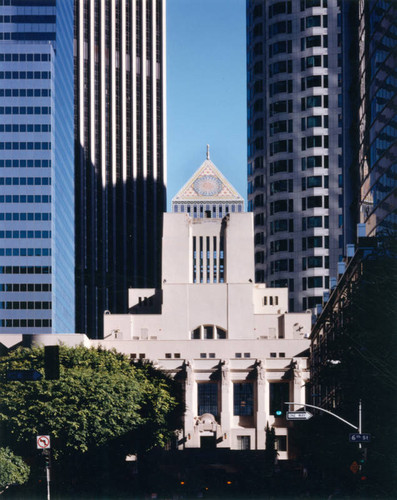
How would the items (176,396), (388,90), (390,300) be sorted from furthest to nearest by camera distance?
1. (176,396)
2. (388,90)
3. (390,300)

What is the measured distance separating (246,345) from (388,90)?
4004 inches

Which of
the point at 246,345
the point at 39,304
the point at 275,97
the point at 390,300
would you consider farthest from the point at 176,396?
the point at 390,300

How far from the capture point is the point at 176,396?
141 metres

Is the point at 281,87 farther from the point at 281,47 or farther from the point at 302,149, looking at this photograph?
the point at 302,149

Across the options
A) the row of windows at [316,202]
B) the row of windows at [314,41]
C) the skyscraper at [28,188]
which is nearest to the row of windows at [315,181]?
the row of windows at [316,202]

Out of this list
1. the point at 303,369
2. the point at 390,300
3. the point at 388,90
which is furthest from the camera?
the point at 303,369

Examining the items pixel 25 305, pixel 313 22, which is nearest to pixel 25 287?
pixel 25 305

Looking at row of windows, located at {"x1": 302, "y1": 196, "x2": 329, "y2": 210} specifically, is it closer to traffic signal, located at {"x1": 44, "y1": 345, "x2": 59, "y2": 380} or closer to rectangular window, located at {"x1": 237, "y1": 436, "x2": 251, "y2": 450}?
rectangular window, located at {"x1": 237, "y1": 436, "x2": 251, "y2": 450}

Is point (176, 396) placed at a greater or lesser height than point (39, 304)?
lesser

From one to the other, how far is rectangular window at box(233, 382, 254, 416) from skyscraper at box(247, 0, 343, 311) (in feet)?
69.0

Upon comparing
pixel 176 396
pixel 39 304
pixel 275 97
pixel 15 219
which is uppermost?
pixel 275 97

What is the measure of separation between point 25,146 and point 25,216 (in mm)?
12802

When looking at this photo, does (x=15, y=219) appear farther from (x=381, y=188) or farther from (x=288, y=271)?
(x=381, y=188)

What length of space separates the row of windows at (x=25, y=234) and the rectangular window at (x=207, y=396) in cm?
4033
